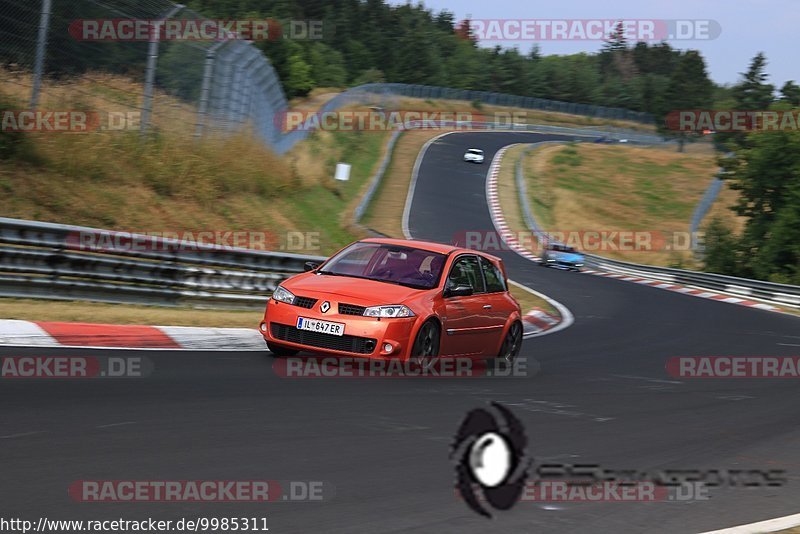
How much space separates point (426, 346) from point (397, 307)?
59 cm

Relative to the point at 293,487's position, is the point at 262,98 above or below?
above

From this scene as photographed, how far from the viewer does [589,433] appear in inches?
313

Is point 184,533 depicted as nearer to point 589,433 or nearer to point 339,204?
point 589,433

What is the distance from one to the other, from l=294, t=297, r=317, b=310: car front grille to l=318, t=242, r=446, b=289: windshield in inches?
37.7

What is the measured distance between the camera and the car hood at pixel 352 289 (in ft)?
32.5

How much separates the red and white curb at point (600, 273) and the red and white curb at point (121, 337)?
68.9ft

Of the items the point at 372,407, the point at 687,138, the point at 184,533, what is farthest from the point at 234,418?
the point at 687,138

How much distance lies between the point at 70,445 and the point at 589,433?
396cm

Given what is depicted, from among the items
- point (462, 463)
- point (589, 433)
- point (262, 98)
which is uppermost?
point (262, 98)

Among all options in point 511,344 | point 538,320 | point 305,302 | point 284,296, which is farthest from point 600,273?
point 305,302

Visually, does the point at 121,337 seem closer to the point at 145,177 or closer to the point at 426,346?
the point at 426,346

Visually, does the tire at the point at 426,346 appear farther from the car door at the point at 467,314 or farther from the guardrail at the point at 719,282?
the guardrail at the point at 719,282

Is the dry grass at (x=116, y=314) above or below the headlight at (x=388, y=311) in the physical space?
below

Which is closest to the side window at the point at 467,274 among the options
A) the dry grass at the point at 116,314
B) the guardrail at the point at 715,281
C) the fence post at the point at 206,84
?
the dry grass at the point at 116,314
